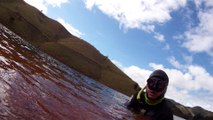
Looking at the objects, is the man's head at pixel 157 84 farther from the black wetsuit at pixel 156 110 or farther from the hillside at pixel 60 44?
the hillside at pixel 60 44

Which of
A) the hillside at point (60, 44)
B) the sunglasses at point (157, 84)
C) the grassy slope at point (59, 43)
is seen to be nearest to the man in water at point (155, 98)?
the sunglasses at point (157, 84)

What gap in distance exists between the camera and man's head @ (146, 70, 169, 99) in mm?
8250

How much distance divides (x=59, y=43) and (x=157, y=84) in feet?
331

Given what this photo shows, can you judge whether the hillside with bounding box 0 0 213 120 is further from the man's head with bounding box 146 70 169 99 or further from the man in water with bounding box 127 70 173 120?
the man's head with bounding box 146 70 169 99

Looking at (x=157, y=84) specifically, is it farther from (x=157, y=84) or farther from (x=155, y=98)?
(x=155, y=98)

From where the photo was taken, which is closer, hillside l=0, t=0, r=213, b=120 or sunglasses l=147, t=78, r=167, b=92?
sunglasses l=147, t=78, r=167, b=92

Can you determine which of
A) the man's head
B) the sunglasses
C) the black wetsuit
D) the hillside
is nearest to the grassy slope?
the hillside

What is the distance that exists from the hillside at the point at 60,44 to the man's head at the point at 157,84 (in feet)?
231

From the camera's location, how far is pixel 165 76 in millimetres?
8469

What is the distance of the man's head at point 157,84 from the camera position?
8.25 metres

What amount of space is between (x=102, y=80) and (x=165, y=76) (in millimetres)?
98056

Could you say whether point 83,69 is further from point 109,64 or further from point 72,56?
point 109,64

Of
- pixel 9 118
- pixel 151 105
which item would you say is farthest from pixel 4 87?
pixel 151 105

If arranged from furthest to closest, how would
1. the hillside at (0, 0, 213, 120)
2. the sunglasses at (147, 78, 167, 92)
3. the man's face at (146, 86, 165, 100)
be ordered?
the hillside at (0, 0, 213, 120)
the man's face at (146, 86, 165, 100)
the sunglasses at (147, 78, 167, 92)
